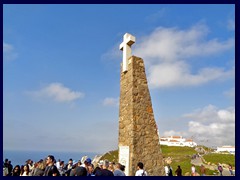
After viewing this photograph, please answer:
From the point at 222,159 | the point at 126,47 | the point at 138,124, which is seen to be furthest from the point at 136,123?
the point at 222,159

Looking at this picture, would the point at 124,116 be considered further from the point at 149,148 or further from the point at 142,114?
the point at 149,148

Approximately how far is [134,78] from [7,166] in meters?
5.41

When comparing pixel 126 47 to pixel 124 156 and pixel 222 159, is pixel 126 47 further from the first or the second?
pixel 222 159

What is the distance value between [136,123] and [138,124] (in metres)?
0.09

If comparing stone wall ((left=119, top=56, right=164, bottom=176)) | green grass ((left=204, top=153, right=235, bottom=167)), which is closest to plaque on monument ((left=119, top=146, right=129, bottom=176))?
stone wall ((left=119, top=56, right=164, bottom=176))

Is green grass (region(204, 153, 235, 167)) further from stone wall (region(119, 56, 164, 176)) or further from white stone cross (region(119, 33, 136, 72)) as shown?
white stone cross (region(119, 33, 136, 72))

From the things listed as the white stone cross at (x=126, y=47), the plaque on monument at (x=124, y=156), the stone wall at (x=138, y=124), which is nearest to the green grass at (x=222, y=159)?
the stone wall at (x=138, y=124)

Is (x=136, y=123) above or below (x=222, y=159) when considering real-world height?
above

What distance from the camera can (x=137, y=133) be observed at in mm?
9383

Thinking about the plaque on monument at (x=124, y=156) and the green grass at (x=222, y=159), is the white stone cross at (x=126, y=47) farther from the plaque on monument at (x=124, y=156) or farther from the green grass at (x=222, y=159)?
the green grass at (x=222, y=159)

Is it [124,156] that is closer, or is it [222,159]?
[124,156]

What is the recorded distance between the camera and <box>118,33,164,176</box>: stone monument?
923 cm

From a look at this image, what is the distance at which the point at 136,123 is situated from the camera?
9.44 metres
